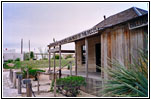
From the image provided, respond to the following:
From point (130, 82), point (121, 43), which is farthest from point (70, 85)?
point (130, 82)

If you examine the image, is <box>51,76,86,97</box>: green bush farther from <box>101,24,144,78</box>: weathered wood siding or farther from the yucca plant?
the yucca plant

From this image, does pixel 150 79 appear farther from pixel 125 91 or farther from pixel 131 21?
pixel 131 21

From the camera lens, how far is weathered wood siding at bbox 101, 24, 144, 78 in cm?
394

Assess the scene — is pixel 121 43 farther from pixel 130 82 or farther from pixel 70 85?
pixel 70 85

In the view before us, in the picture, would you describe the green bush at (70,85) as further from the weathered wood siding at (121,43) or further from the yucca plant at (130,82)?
the yucca plant at (130,82)

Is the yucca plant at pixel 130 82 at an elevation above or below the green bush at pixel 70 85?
above

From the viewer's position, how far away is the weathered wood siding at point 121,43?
12.9 feet

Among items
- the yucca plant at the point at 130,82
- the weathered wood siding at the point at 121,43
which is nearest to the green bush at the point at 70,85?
the weathered wood siding at the point at 121,43

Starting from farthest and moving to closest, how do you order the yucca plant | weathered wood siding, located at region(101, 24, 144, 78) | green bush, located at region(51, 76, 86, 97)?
green bush, located at region(51, 76, 86, 97) < weathered wood siding, located at region(101, 24, 144, 78) < the yucca plant

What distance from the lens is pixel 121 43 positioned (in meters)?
4.52

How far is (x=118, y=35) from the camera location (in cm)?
464

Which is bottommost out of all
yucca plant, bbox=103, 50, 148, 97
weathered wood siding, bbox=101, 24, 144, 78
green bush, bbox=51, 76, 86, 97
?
green bush, bbox=51, 76, 86, 97

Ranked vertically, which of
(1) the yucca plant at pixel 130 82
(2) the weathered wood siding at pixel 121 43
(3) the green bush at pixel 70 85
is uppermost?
(2) the weathered wood siding at pixel 121 43

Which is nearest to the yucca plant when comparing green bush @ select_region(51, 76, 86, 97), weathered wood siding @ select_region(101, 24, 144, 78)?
weathered wood siding @ select_region(101, 24, 144, 78)
